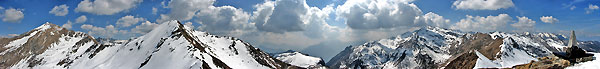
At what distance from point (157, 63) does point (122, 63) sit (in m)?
43.7

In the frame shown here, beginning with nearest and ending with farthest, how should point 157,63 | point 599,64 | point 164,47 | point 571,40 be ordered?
point 599,64
point 571,40
point 157,63
point 164,47

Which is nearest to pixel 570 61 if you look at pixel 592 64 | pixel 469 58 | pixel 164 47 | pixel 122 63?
pixel 592 64

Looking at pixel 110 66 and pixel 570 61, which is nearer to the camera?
pixel 570 61

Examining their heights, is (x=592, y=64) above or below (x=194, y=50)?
below

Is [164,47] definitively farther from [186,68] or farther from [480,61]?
[480,61]

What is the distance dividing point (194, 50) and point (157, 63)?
1665 centimetres

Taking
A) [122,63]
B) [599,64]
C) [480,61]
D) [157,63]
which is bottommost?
[599,64]

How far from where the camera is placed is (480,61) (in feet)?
559

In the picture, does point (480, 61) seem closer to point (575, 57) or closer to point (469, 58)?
point (469, 58)

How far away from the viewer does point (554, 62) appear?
35.1 meters

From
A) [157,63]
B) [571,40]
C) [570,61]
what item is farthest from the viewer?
[157,63]

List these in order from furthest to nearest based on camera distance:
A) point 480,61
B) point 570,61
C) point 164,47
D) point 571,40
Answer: point 164,47
point 480,61
point 571,40
point 570,61

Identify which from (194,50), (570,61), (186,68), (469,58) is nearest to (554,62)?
(570,61)

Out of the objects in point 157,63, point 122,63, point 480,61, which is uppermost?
point 122,63
